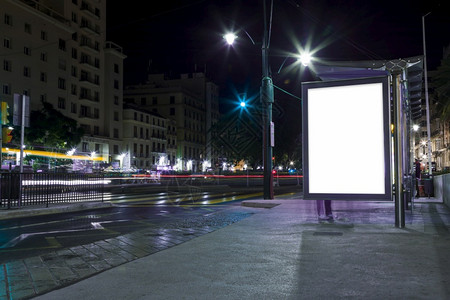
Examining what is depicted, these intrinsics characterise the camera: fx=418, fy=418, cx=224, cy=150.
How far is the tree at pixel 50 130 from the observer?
45969 mm

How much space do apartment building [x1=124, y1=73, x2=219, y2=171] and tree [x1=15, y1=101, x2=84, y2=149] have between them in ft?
154

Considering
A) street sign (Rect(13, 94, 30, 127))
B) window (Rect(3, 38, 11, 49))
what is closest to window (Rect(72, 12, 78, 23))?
window (Rect(3, 38, 11, 49))

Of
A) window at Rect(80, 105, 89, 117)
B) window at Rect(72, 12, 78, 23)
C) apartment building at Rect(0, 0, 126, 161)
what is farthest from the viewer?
window at Rect(80, 105, 89, 117)

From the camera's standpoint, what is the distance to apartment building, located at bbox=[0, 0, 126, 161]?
49.1 m

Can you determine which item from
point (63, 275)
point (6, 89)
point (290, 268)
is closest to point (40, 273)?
point (63, 275)

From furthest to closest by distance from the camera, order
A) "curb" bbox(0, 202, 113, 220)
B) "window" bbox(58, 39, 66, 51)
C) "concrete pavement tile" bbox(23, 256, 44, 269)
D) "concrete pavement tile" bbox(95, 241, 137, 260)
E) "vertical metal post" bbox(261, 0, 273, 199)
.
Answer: "window" bbox(58, 39, 66, 51) < "vertical metal post" bbox(261, 0, 273, 199) < "curb" bbox(0, 202, 113, 220) < "concrete pavement tile" bbox(95, 241, 137, 260) < "concrete pavement tile" bbox(23, 256, 44, 269)

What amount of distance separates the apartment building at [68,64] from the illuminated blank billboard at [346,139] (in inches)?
1864

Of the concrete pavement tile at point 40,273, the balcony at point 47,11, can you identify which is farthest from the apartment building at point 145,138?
the concrete pavement tile at point 40,273

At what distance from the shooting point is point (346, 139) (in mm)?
8766

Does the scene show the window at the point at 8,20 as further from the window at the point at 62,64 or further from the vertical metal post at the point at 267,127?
the vertical metal post at the point at 267,127

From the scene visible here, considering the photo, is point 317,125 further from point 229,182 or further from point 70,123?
point 70,123

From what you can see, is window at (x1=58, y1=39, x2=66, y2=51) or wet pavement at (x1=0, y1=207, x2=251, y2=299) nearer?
wet pavement at (x1=0, y1=207, x2=251, y2=299)

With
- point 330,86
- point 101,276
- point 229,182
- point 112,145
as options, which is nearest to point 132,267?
point 101,276

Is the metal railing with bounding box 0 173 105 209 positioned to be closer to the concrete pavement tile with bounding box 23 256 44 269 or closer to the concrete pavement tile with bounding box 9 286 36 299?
the concrete pavement tile with bounding box 23 256 44 269
